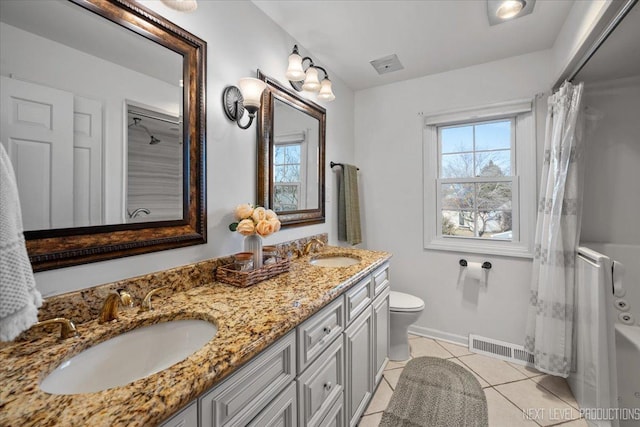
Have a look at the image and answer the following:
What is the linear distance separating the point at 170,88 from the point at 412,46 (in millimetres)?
1739

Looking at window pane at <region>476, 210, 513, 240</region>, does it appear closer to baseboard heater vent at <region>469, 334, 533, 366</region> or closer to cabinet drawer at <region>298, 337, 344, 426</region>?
baseboard heater vent at <region>469, 334, 533, 366</region>

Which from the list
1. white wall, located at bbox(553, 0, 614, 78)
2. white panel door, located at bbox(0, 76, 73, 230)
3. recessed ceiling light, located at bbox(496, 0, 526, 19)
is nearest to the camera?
white panel door, located at bbox(0, 76, 73, 230)

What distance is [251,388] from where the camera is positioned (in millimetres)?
771

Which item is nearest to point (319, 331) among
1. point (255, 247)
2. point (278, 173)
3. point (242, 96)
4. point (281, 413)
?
point (281, 413)

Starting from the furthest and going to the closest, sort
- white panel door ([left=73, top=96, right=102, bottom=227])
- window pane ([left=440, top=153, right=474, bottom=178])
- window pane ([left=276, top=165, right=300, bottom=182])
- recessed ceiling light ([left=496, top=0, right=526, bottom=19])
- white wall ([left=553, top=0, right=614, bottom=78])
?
window pane ([left=440, top=153, right=474, bottom=178]) < window pane ([left=276, top=165, right=300, bottom=182]) < recessed ceiling light ([left=496, top=0, right=526, bottom=19]) < white wall ([left=553, top=0, right=614, bottom=78]) < white panel door ([left=73, top=96, right=102, bottom=227])

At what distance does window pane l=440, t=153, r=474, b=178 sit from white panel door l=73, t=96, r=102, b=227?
2.49 metres

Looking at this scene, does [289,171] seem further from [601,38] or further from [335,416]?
[601,38]

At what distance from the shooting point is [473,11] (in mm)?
1637

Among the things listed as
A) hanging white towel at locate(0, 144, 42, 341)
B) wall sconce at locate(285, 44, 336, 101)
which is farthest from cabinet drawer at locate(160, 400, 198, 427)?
wall sconce at locate(285, 44, 336, 101)

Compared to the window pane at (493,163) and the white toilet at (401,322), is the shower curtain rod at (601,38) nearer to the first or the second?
the window pane at (493,163)

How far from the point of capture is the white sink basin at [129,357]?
27.2 inches

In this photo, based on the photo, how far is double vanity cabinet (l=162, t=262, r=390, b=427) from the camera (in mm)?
700

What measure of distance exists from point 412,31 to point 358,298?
5.90 feet

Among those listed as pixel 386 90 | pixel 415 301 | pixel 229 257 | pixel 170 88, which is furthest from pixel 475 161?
pixel 170 88
